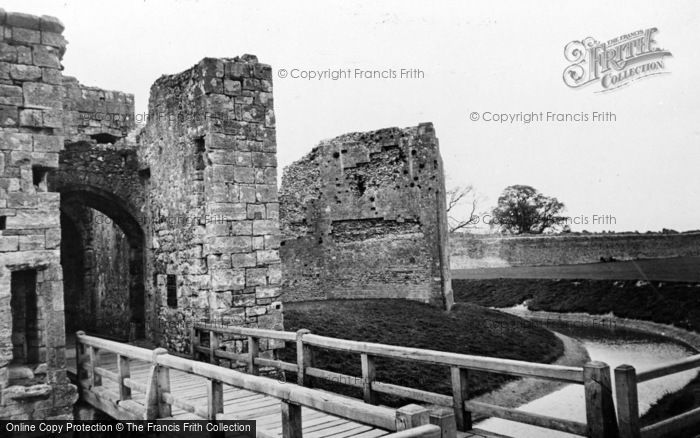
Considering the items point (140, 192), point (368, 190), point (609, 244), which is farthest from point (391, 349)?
point (609, 244)

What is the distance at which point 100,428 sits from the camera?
7.87 m

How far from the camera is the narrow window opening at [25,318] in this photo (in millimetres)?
8094

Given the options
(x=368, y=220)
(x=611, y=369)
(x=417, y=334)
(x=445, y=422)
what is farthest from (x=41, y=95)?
(x=368, y=220)

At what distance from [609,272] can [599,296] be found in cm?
408

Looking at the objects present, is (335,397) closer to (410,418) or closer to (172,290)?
(410,418)

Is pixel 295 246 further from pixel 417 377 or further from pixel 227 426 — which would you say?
pixel 227 426

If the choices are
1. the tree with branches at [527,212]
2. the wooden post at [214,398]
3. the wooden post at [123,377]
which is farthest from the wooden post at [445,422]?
the tree with branches at [527,212]

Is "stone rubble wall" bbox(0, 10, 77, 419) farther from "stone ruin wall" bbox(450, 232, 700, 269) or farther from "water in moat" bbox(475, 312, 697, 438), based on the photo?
"stone ruin wall" bbox(450, 232, 700, 269)

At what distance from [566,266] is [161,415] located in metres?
32.6

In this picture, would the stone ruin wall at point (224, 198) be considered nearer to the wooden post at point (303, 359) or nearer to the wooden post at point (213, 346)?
the wooden post at point (213, 346)

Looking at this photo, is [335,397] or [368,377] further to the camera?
[368,377]

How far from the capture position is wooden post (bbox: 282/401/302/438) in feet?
16.4

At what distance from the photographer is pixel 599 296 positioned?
26.0m

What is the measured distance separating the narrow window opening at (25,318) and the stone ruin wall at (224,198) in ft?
7.97
